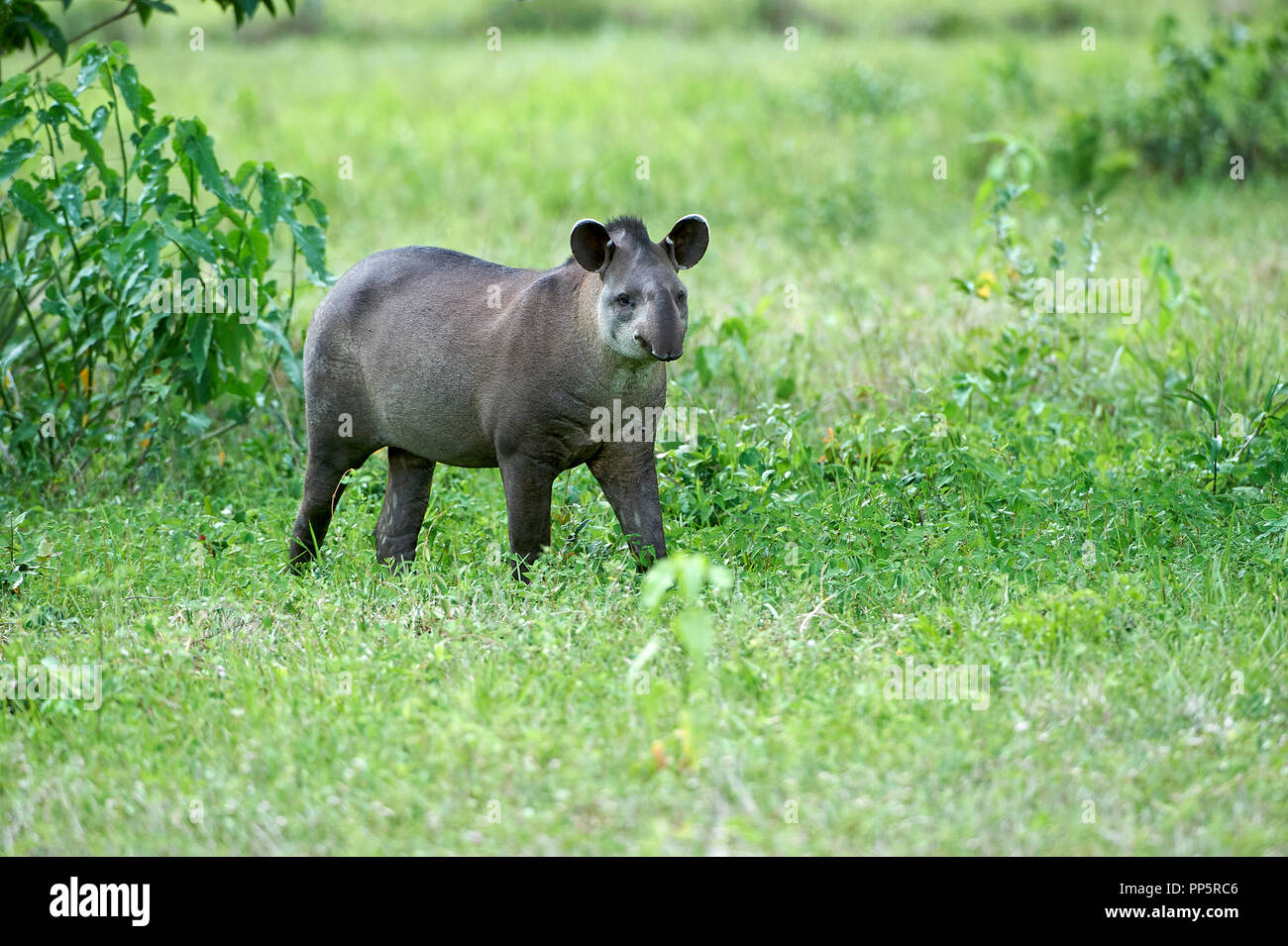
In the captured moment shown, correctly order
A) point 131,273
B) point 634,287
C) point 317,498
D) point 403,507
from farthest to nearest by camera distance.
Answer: point 131,273
point 403,507
point 317,498
point 634,287

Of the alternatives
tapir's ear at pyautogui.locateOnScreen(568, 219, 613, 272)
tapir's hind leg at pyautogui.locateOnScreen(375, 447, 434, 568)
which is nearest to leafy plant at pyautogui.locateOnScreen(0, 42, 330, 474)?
tapir's hind leg at pyautogui.locateOnScreen(375, 447, 434, 568)

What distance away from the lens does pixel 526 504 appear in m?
5.12

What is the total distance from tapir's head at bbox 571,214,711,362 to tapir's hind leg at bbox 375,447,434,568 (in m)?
1.25

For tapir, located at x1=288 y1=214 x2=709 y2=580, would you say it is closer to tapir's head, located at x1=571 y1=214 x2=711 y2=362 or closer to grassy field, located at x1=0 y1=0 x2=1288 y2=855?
tapir's head, located at x1=571 y1=214 x2=711 y2=362

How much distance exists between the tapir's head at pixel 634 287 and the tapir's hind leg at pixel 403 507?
125 cm

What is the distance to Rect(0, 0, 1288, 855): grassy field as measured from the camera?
3641mm

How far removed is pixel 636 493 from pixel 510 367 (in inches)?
25.5

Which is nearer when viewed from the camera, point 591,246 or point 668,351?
point 668,351

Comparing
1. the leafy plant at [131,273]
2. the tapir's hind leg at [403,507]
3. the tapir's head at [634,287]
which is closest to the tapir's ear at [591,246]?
the tapir's head at [634,287]

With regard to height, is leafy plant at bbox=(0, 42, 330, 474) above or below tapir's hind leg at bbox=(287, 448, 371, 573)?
above

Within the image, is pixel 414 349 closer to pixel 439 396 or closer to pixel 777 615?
pixel 439 396

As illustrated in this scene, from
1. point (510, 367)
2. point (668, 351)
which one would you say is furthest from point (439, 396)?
point (668, 351)

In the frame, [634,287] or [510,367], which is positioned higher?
[634,287]

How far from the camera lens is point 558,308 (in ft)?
16.6
